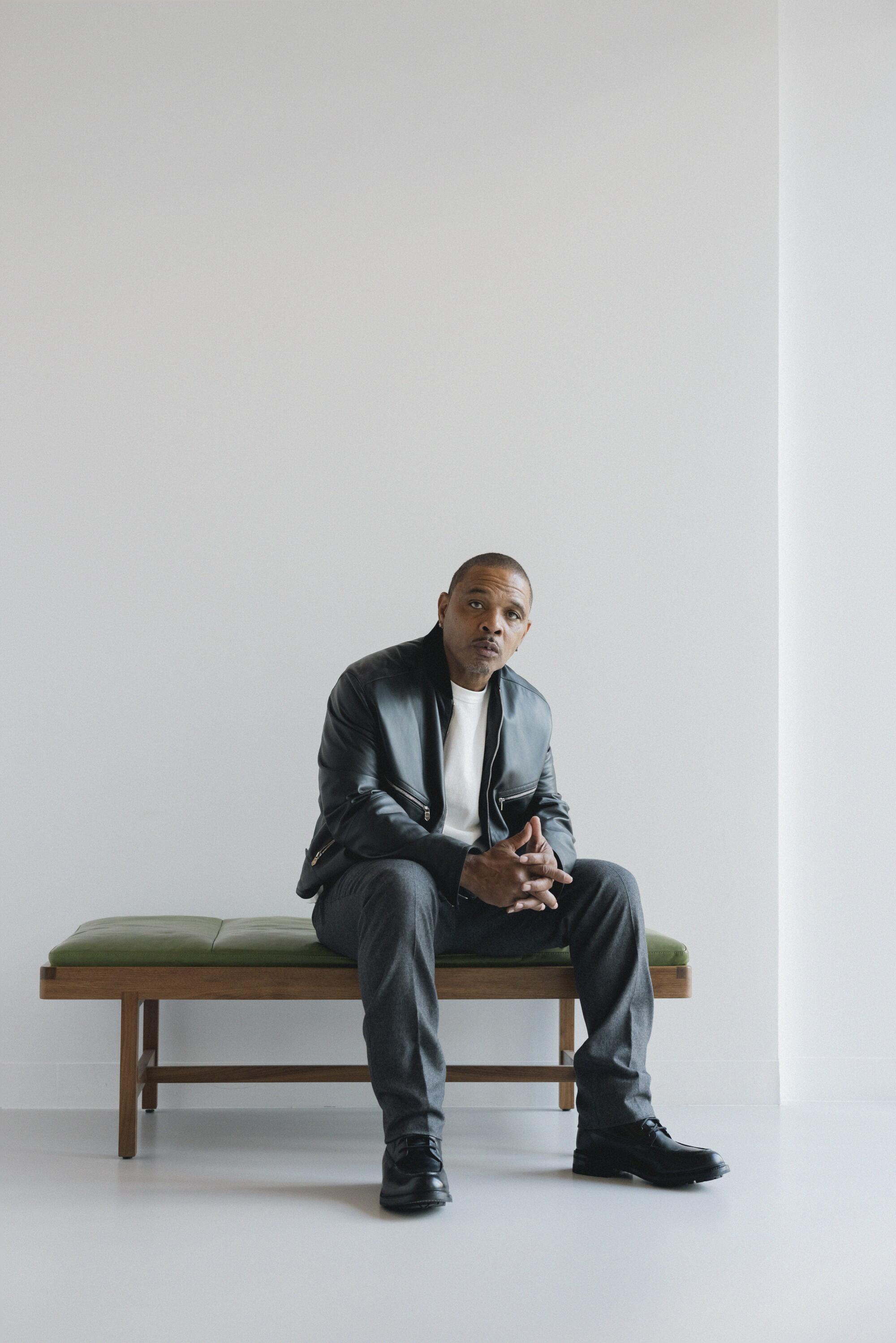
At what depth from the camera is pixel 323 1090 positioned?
3.14 m

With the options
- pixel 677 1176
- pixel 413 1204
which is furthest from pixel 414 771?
pixel 677 1176

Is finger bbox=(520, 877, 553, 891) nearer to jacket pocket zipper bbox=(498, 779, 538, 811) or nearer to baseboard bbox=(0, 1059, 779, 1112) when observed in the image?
jacket pocket zipper bbox=(498, 779, 538, 811)

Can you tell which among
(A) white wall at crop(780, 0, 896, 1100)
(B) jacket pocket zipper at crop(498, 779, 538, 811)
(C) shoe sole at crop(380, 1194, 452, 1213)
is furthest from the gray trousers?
(A) white wall at crop(780, 0, 896, 1100)

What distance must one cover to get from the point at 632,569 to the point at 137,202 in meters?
1.77

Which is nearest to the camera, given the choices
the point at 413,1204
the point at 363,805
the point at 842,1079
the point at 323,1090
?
the point at 413,1204

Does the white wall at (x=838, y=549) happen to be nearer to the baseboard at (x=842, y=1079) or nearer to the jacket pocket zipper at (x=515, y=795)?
the baseboard at (x=842, y=1079)

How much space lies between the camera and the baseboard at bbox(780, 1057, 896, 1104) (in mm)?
3268

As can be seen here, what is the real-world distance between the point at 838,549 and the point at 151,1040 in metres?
2.36

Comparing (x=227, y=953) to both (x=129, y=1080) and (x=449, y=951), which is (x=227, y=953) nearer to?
(x=129, y=1080)

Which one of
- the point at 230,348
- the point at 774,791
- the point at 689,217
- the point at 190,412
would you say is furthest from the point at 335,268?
the point at 774,791

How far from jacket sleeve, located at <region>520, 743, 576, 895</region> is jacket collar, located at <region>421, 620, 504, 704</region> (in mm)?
270

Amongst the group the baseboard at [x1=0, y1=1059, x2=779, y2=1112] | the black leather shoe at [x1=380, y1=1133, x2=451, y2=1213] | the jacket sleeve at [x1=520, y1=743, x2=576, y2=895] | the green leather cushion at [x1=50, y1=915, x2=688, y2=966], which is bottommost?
the baseboard at [x1=0, y1=1059, x2=779, y2=1112]

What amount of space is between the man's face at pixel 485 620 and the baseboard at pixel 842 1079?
1.55 meters

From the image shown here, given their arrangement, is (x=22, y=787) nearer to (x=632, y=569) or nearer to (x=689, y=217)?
(x=632, y=569)
